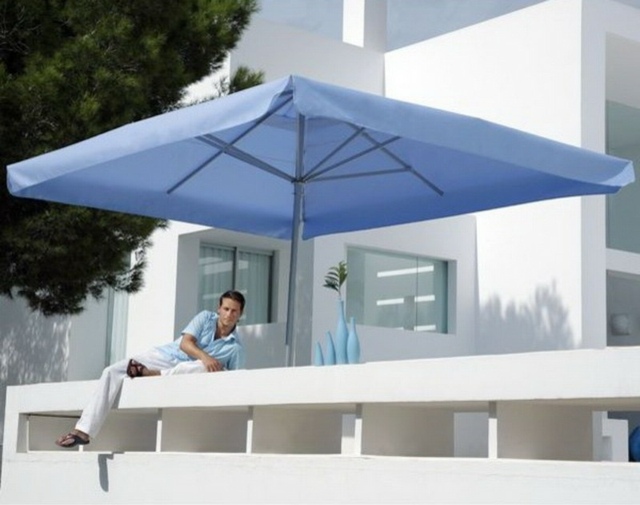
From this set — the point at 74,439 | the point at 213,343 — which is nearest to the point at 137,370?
the point at 213,343

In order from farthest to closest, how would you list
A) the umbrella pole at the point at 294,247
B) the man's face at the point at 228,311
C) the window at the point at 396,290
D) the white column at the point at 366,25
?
the white column at the point at 366,25 < the window at the point at 396,290 < the umbrella pole at the point at 294,247 < the man's face at the point at 228,311

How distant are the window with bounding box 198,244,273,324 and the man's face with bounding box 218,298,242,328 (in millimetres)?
8469

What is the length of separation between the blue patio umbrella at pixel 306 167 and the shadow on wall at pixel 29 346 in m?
8.64

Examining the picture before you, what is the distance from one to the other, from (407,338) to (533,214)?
239 cm

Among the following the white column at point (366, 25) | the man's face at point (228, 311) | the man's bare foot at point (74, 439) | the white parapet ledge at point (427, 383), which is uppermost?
the white column at point (366, 25)

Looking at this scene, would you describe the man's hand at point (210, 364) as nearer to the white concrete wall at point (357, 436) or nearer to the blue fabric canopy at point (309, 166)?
the white concrete wall at point (357, 436)

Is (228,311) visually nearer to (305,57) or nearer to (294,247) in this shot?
(294,247)

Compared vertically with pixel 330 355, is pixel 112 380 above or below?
below

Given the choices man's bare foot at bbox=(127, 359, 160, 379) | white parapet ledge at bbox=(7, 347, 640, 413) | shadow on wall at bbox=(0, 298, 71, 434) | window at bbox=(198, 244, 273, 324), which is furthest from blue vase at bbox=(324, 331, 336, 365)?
shadow on wall at bbox=(0, 298, 71, 434)

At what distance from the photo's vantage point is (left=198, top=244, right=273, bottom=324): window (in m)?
17.3

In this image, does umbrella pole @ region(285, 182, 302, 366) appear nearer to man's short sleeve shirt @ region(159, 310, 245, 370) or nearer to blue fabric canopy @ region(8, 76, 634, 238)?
blue fabric canopy @ region(8, 76, 634, 238)

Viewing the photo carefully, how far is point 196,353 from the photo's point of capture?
8.52m

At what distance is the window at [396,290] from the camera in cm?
1573

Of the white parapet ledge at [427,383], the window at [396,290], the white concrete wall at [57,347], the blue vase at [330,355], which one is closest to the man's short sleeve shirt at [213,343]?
the white parapet ledge at [427,383]
